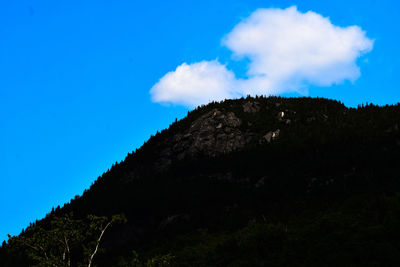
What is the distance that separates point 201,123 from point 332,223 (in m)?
92.5

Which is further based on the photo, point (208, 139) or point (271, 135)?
point (208, 139)

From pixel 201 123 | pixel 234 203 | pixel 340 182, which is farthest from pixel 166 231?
pixel 201 123

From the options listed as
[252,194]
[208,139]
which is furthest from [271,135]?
[252,194]

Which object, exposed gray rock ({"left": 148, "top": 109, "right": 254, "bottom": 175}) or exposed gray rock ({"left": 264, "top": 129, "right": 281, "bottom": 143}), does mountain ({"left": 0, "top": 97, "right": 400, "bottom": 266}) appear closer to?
exposed gray rock ({"left": 148, "top": 109, "right": 254, "bottom": 175})

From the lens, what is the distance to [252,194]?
10450 cm

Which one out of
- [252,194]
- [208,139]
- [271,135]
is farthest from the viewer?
[208,139]

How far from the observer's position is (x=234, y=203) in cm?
10294

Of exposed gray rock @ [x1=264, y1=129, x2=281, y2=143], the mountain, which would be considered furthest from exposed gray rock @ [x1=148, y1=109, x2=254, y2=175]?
exposed gray rock @ [x1=264, y1=129, x2=281, y2=143]

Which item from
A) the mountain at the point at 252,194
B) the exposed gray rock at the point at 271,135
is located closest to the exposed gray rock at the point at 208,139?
the mountain at the point at 252,194

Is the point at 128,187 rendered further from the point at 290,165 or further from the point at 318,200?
the point at 318,200

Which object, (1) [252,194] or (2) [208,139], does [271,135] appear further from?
(1) [252,194]

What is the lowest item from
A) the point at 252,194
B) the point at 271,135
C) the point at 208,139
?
the point at 252,194

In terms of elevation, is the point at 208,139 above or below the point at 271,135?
above

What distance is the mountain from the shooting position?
51.4m
